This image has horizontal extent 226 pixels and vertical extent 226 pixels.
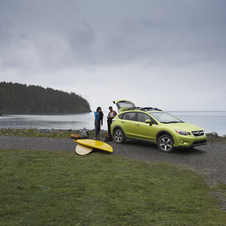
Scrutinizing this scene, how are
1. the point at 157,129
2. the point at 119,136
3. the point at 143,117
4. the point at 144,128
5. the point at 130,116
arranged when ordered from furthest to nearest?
the point at 119,136 → the point at 130,116 → the point at 143,117 → the point at 144,128 → the point at 157,129

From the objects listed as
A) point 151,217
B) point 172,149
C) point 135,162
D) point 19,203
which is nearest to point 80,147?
point 135,162

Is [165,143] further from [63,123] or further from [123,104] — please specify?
[63,123]

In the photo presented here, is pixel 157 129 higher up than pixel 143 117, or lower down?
lower down

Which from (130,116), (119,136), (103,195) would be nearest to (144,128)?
(130,116)

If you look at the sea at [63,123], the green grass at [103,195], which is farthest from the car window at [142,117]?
the sea at [63,123]

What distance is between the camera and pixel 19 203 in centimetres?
387

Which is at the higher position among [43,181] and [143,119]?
[143,119]

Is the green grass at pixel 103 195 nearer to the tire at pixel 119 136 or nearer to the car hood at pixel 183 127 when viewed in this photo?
the car hood at pixel 183 127

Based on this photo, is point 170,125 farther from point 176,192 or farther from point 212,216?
point 212,216

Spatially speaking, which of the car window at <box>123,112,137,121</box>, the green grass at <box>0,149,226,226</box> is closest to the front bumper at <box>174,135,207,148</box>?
the green grass at <box>0,149,226,226</box>

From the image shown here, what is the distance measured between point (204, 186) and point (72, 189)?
3159 millimetres

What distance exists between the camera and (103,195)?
4359mm

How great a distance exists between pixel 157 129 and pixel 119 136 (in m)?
2.61

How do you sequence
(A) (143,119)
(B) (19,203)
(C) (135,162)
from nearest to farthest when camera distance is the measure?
(B) (19,203), (C) (135,162), (A) (143,119)
